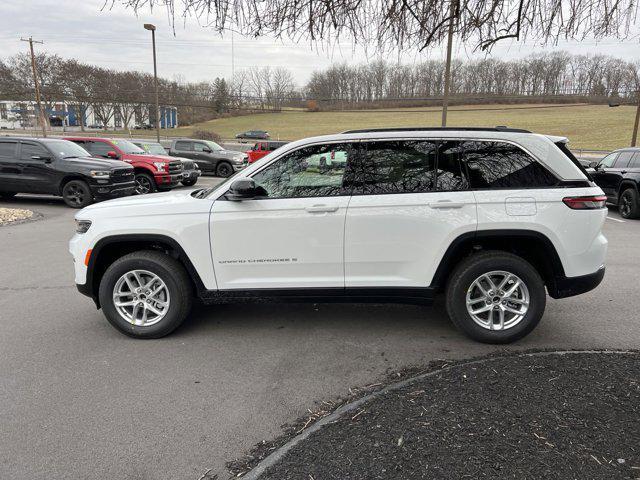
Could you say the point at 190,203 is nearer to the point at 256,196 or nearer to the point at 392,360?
the point at 256,196

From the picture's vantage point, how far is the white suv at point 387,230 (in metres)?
3.96

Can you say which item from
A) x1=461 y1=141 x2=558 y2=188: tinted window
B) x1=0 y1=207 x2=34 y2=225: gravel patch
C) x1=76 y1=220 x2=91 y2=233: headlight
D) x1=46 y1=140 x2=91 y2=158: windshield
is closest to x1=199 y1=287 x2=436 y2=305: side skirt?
x1=461 y1=141 x2=558 y2=188: tinted window

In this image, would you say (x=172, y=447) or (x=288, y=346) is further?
(x=288, y=346)

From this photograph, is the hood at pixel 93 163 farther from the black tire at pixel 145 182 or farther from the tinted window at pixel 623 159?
the tinted window at pixel 623 159

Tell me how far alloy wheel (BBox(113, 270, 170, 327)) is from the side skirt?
41 centimetres

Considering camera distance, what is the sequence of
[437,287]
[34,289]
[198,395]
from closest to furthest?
1. [198,395]
2. [437,287]
3. [34,289]

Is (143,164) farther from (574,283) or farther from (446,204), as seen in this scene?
(574,283)

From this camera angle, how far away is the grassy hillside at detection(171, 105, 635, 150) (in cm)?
5488

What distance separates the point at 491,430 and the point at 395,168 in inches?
90.4

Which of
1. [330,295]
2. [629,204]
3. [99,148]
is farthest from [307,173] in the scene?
[99,148]

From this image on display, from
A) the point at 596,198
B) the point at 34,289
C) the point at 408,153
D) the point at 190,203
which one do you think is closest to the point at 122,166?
the point at 34,289

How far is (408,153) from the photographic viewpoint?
13.6 ft

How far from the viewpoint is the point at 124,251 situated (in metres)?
4.58

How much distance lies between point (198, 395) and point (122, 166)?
11.2 m
